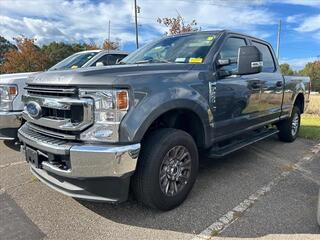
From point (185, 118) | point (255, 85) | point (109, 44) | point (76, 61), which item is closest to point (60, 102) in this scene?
point (185, 118)

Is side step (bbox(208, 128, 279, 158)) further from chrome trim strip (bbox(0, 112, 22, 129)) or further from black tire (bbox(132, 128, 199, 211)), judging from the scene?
chrome trim strip (bbox(0, 112, 22, 129))

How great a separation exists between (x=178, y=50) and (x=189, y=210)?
6.60 ft

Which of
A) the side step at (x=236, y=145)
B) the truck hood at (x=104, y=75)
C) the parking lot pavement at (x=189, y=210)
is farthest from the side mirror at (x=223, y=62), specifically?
the parking lot pavement at (x=189, y=210)

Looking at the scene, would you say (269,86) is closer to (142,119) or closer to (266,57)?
(266,57)

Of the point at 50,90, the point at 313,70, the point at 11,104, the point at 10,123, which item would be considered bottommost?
the point at 313,70

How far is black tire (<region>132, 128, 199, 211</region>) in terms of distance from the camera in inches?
118

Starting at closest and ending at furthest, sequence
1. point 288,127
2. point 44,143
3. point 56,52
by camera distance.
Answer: point 44,143
point 288,127
point 56,52

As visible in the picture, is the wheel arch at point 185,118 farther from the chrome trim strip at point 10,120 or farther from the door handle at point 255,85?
the chrome trim strip at point 10,120

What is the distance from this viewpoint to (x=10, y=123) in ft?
16.3

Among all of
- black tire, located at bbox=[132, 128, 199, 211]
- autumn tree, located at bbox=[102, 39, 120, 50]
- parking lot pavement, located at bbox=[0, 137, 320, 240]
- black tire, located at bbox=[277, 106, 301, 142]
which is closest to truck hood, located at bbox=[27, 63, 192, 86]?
black tire, located at bbox=[132, 128, 199, 211]

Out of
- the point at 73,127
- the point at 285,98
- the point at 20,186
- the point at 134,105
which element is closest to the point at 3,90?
the point at 20,186

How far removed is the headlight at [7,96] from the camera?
199 inches

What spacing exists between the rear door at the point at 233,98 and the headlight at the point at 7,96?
3.19 meters

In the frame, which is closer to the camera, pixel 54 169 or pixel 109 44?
pixel 54 169
